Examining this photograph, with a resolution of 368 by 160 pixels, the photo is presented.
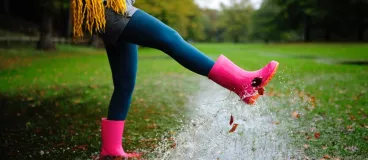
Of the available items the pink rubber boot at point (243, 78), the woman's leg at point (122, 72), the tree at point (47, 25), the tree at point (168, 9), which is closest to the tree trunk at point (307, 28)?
the tree at point (168, 9)

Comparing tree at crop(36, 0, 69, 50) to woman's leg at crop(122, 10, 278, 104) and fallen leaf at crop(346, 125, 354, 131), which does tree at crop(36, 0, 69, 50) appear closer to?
fallen leaf at crop(346, 125, 354, 131)

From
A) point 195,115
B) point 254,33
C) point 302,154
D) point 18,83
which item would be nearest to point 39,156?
point 302,154

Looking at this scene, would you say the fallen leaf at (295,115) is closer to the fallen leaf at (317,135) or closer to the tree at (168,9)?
the fallen leaf at (317,135)

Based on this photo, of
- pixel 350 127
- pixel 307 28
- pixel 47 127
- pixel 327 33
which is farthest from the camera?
pixel 307 28

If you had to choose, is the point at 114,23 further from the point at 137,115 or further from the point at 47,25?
the point at 47,25

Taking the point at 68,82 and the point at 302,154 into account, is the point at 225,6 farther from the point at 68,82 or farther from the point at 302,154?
the point at 302,154

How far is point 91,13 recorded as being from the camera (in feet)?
9.65

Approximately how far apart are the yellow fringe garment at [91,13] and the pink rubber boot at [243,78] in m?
0.80

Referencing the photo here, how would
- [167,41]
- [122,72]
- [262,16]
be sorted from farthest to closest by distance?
[262,16] → [122,72] → [167,41]

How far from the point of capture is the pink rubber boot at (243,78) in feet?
9.19

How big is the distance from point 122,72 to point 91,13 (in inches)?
26.0

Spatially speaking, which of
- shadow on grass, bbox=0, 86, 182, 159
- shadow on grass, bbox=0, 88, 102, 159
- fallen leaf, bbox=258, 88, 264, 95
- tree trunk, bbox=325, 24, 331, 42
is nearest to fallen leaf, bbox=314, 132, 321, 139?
shadow on grass, bbox=0, 86, 182, 159

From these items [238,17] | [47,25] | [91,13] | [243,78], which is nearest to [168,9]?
[47,25]

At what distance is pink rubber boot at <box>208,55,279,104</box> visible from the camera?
2801 mm
